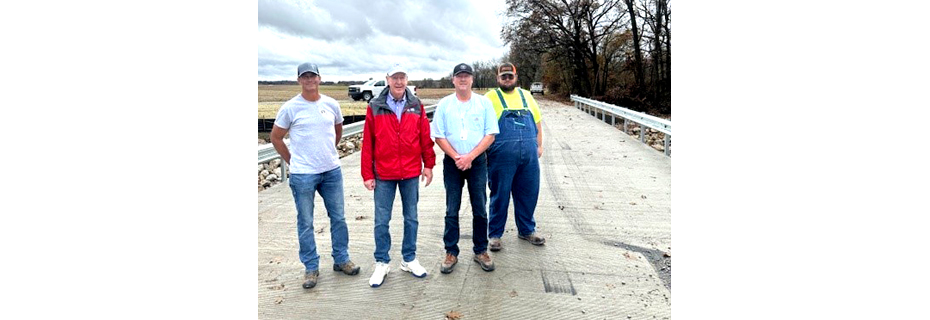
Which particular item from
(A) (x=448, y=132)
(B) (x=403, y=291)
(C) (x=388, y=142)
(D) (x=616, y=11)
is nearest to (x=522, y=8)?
(D) (x=616, y=11)

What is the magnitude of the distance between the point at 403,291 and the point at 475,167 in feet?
2.86

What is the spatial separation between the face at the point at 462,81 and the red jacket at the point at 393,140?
25 centimetres

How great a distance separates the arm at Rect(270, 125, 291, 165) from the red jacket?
434mm

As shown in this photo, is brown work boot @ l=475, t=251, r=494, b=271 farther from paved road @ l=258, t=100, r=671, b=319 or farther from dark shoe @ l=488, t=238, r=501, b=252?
dark shoe @ l=488, t=238, r=501, b=252

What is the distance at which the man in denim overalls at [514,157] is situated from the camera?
10.3 feet

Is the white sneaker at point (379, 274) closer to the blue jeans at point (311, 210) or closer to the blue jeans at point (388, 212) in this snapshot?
the blue jeans at point (388, 212)

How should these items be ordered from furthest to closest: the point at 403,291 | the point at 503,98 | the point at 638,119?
1. the point at 638,119
2. the point at 503,98
3. the point at 403,291

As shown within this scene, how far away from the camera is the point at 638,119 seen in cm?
395

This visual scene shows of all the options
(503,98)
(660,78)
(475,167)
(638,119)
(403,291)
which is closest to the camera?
(403,291)

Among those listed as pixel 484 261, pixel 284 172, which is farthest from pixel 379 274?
pixel 284 172

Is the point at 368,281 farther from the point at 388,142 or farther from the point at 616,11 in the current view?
the point at 616,11

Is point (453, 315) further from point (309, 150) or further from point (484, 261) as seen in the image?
point (309, 150)

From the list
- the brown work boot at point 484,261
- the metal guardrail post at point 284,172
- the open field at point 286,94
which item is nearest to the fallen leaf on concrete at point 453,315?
the brown work boot at point 484,261

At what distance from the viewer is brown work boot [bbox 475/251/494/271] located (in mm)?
2863
